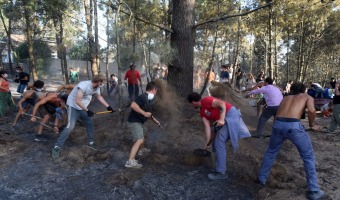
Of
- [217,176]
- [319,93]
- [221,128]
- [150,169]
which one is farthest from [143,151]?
[319,93]

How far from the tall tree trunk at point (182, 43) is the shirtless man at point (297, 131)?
4374 mm

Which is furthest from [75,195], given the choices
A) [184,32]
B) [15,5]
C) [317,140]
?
[15,5]

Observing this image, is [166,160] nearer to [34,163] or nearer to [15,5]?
[34,163]

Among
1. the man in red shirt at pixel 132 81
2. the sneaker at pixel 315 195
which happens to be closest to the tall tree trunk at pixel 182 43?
the man in red shirt at pixel 132 81

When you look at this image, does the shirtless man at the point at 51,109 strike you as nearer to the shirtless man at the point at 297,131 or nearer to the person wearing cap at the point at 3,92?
the person wearing cap at the point at 3,92

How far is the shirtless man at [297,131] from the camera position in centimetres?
391

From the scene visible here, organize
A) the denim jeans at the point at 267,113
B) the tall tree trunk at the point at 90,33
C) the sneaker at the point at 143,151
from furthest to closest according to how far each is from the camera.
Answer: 1. the tall tree trunk at the point at 90,33
2. the denim jeans at the point at 267,113
3. the sneaker at the point at 143,151

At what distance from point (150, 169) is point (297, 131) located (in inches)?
90.6

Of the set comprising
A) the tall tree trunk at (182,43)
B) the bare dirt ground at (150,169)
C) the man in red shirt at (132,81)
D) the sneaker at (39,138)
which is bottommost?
the bare dirt ground at (150,169)

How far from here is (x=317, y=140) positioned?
7.52 meters

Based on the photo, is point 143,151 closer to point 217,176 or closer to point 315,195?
point 217,176

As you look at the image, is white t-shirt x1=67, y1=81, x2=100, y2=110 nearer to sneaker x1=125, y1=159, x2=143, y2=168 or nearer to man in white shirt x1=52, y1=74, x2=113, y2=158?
man in white shirt x1=52, y1=74, x2=113, y2=158

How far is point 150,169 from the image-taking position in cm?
494

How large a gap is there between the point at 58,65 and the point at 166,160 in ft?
80.0
